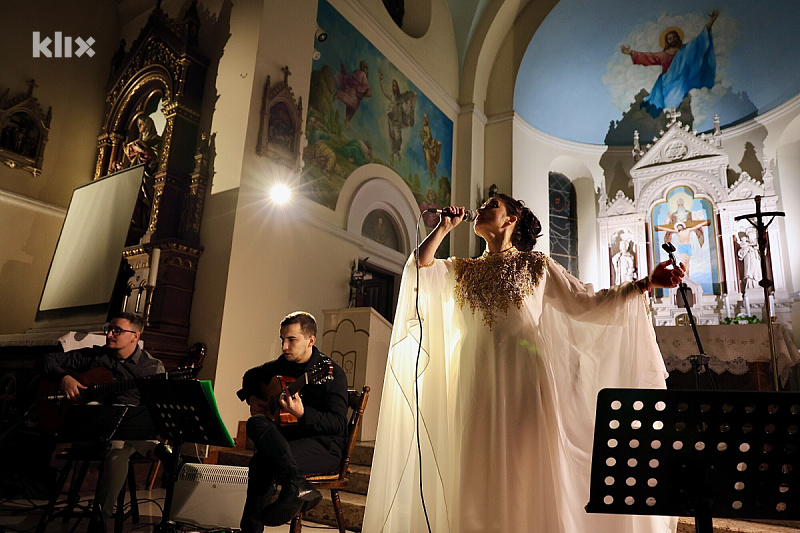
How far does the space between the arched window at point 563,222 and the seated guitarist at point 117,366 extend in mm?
9929

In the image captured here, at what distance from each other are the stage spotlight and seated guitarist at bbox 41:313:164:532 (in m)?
2.73

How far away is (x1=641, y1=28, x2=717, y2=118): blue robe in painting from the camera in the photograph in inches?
461

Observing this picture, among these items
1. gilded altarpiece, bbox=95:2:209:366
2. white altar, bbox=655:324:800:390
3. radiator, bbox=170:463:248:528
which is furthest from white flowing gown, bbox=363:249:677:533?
white altar, bbox=655:324:800:390

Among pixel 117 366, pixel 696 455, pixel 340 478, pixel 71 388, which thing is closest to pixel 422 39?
pixel 117 366

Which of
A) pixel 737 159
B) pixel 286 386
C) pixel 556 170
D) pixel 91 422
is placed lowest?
pixel 91 422

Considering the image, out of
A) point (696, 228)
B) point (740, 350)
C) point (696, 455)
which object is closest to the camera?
point (696, 455)

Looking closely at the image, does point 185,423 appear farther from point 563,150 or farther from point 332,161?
point 563,150

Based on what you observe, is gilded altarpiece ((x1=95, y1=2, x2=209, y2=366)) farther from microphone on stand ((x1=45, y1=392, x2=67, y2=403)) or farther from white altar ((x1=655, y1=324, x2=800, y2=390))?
white altar ((x1=655, y1=324, x2=800, y2=390))

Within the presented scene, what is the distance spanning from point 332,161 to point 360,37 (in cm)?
225

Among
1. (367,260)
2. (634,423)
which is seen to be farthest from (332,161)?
(634,423)

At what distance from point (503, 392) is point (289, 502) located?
43.7 inches

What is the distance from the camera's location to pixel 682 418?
5.73 feet

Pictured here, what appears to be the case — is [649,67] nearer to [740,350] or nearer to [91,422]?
[740,350]

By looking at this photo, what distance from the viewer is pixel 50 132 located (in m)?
7.31
